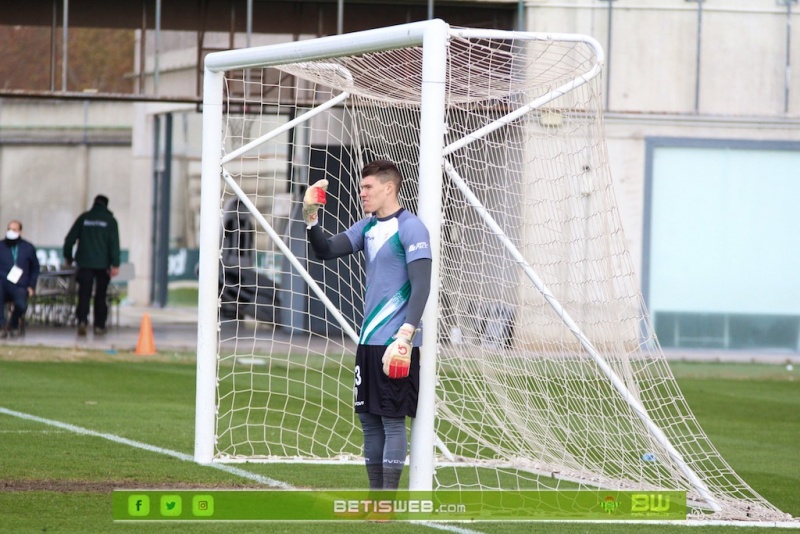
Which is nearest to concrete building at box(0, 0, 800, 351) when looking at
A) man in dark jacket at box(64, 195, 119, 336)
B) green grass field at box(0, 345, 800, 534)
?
man in dark jacket at box(64, 195, 119, 336)

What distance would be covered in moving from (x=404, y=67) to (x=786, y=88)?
43.9 ft

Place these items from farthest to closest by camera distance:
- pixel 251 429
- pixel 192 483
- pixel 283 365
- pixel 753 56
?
pixel 753 56 → pixel 283 365 → pixel 251 429 → pixel 192 483

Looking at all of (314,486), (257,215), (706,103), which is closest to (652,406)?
(314,486)

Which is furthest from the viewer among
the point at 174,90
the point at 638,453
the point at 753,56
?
the point at 174,90

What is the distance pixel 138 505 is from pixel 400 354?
186cm

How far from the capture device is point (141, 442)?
963cm

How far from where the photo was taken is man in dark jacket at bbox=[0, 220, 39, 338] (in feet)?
60.1

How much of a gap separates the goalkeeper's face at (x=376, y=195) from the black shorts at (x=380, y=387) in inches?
29.3

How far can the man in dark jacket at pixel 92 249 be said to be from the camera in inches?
746

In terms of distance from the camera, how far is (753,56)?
2048 cm

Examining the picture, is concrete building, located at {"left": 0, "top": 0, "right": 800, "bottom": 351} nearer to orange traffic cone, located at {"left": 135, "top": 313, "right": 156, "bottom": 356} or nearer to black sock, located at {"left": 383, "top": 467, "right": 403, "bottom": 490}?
orange traffic cone, located at {"left": 135, "top": 313, "right": 156, "bottom": 356}

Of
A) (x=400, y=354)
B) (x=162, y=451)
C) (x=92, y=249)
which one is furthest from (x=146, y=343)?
(x=400, y=354)

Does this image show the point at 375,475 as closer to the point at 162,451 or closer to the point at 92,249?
the point at 162,451

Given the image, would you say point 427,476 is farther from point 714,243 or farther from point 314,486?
point 714,243
